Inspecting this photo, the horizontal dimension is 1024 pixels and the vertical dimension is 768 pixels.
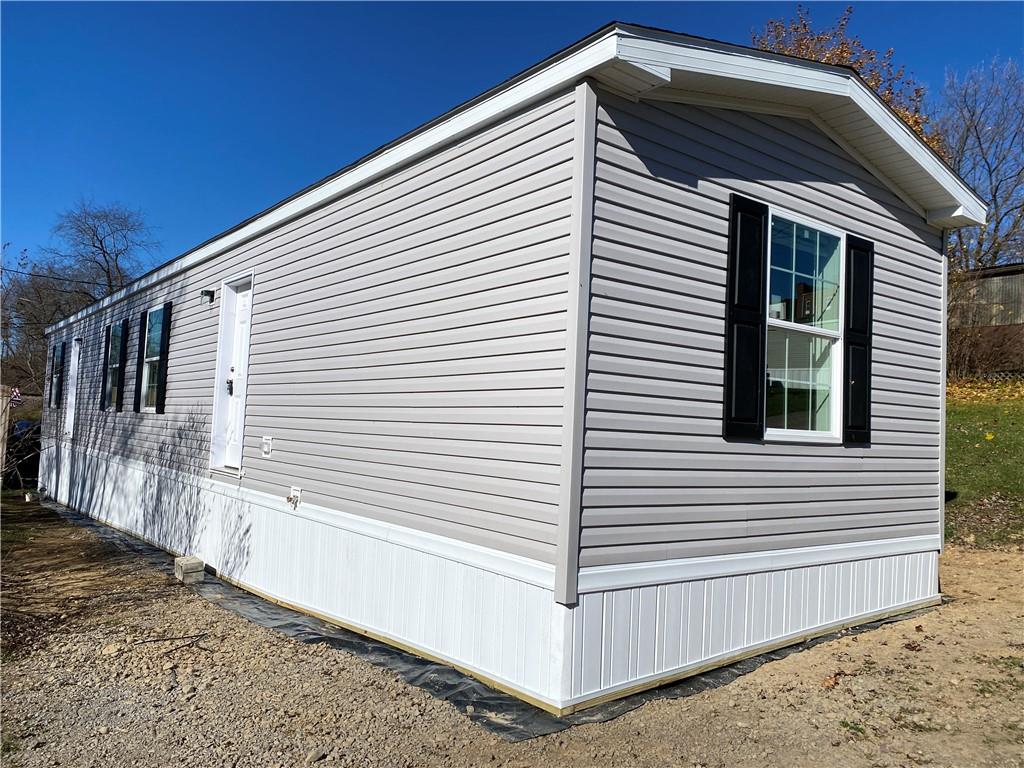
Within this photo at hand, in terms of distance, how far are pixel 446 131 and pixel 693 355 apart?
2.14 meters

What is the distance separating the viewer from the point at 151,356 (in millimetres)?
9703

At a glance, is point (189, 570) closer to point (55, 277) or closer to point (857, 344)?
point (857, 344)

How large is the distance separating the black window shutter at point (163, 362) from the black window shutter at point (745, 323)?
7.33 metres

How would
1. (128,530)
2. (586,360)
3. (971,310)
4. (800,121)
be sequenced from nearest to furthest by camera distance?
(586,360), (800,121), (128,530), (971,310)

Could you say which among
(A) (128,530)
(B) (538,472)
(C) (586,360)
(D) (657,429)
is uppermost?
(C) (586,360)

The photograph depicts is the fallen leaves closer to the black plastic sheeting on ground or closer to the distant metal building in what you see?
the distant metal building

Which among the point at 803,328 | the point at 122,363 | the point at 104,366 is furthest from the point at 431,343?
the point at 104,366

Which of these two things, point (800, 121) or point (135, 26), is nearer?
point (800, 121)

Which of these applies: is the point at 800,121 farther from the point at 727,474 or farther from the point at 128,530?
the point at 128,530

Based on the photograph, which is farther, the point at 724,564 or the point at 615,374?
the point at 724,564

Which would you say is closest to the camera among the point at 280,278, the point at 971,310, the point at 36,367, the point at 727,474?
the point at 727,474

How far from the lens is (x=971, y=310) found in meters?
16.0

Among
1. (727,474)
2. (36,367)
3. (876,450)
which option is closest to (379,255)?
(727,474)

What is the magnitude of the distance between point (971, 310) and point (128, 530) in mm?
17181
